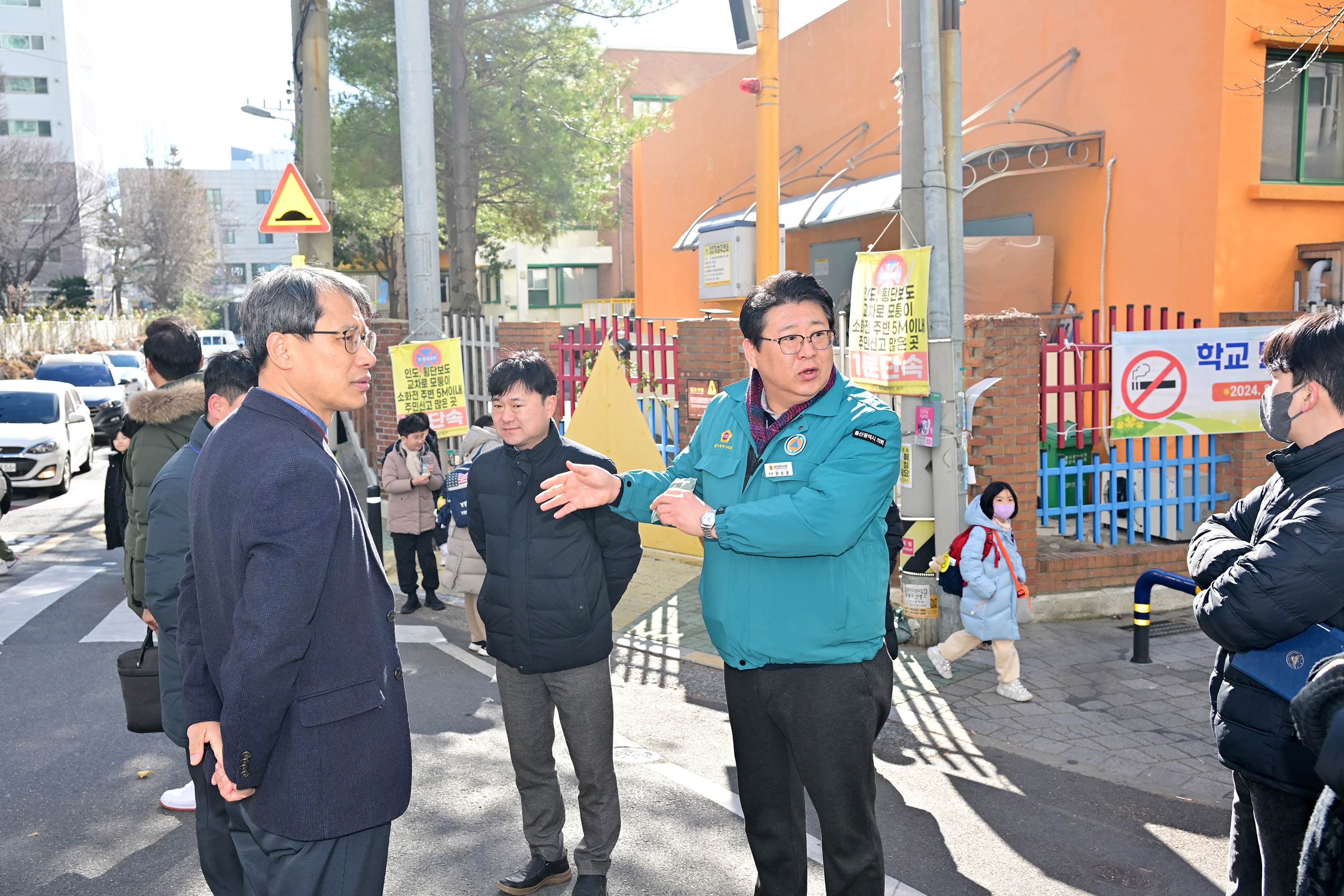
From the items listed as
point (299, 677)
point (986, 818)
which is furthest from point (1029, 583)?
point (299, 677)

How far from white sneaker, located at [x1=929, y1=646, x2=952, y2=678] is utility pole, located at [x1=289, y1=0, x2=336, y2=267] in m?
7.62

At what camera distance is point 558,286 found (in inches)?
1736

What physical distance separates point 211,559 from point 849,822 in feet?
6.52

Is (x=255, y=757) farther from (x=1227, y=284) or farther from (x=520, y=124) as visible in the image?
(x=520, y=124)

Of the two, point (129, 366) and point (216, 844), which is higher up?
point (129, 366)

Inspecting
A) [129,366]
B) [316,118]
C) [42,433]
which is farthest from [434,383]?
[129,366]

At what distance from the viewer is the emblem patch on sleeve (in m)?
3.05

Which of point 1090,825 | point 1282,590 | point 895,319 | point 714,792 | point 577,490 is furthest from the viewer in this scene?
point 895,319

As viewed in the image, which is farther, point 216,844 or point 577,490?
point 577,490

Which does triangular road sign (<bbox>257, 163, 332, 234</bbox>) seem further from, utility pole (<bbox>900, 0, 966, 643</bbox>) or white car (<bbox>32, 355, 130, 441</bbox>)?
white car (<bbox>32, 355, 130, 441</bbox>)

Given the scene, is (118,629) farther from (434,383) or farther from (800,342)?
(800,342)

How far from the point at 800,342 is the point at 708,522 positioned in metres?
0.65

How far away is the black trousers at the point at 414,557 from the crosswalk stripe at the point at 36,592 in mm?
2856

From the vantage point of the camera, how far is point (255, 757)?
2.27m
